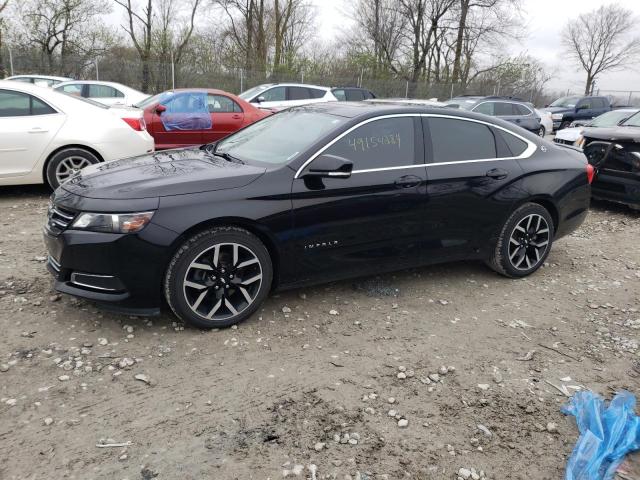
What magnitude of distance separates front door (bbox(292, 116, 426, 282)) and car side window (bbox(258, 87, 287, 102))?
1038cm

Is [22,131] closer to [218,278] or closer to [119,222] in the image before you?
[119,222]

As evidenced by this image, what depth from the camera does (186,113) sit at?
9.48 metres

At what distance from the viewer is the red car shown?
30.2 feet

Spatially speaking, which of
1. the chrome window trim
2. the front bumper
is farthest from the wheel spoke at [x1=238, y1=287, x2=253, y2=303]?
the chrome window trim

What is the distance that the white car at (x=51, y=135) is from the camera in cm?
623

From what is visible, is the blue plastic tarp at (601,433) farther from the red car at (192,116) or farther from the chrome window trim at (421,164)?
the red car at (192,116)

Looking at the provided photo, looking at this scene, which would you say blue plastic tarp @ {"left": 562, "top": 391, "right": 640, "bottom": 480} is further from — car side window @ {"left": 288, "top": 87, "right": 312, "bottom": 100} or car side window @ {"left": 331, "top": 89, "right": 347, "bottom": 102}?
car side window @ {"left": 331, "top": 89, "right": 347, "bottom": 102}

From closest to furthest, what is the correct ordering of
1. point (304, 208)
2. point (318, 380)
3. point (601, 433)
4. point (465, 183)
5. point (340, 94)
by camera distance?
1. point (601, 433)
2. point (318, 380)
3. point (304, 208)
4. point (465, 183)
5. point (340, 94)

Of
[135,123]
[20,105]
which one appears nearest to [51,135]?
[20,105]

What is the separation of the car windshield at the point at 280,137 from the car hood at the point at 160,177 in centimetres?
21

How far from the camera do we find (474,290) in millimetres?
4555

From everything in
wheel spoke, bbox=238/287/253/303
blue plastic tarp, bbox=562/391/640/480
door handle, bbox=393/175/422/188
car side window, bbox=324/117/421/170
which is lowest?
blue plastic tarp, bbox=562/391/640/480

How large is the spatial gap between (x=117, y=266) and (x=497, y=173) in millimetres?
3161

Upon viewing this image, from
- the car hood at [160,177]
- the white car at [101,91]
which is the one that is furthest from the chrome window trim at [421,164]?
the white car at [101,91]
